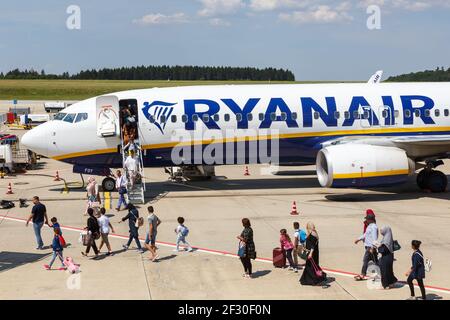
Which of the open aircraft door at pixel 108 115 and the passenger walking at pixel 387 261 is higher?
the open aircraft door at pixel 108 115

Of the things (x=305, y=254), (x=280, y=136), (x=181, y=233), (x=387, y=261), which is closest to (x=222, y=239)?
(x=181, y=233)

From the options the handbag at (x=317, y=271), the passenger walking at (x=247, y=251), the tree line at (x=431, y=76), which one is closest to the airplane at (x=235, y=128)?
the passenger walking at (x=247, y=251)

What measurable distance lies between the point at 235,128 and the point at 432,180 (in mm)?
8934

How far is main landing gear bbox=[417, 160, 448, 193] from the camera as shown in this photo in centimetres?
2662

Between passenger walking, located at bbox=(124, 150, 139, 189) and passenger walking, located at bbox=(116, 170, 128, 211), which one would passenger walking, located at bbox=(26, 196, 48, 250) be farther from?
passenger walking, located at bbox=(124, 150, 139, 189)

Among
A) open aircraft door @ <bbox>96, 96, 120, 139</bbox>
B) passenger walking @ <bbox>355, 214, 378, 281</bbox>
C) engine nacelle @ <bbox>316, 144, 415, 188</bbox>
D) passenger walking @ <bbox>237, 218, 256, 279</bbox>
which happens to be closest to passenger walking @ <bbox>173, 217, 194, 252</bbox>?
passenger walking @ <bbox>237, 218, 256, 279</bbox>

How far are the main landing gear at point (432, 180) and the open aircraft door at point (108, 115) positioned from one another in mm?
13552

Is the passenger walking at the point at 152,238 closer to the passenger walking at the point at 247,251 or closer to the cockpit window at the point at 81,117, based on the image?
the passenger walking at the point at 247,251

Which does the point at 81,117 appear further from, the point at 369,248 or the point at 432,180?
the point at 369,248

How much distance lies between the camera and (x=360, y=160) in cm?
2458

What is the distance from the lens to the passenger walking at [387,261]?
13930 millimetres

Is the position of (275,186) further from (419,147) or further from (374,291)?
(374,291)

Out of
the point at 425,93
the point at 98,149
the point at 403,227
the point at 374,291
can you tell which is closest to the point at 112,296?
the point at 374,291

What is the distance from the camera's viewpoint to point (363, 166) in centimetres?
2452
